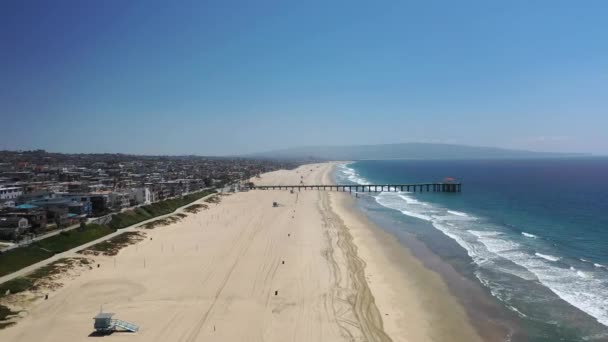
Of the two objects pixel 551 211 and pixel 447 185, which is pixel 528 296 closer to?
pixel 551 211

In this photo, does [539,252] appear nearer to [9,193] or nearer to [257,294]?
[257,294]

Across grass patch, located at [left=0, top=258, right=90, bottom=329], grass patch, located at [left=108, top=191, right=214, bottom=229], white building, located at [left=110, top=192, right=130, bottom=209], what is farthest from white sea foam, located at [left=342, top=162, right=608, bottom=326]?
white building, located at [left=110, top=192, right=130, bottom=209]

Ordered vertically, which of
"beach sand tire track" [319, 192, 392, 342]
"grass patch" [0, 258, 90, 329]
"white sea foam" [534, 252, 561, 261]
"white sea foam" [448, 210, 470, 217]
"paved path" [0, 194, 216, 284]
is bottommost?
"beach sand tire track" [319, 192, 392, 342]

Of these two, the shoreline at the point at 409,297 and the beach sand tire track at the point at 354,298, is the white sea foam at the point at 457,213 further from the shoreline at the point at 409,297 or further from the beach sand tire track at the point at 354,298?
the beach sand tire track at the point at 354,298

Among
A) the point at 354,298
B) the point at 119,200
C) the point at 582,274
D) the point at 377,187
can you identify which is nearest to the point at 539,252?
the point at 582,274

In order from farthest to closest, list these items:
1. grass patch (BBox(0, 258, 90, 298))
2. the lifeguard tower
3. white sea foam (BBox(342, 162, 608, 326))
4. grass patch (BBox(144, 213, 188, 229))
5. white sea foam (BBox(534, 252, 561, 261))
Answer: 1. grass patch (BBox(144, 213, 188, 229))
2. white sea foam (BBox(534, 252, 561, 261))
3. white sea foam (BBox(342, 162, 608, 326))
4. grass patch (BBox(0, 258, 90, 298))
5. the lifeguard tower

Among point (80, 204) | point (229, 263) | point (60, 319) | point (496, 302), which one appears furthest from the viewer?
point (80, 204)

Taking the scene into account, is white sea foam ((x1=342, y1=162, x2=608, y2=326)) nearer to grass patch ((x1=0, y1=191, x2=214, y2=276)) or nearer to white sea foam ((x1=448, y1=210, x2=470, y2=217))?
Result: white sea foam ((x1=448, y1=210, x2=470, y2=217))

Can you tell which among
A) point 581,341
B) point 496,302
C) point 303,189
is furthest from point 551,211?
point 303,189
